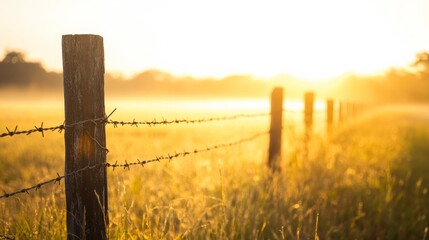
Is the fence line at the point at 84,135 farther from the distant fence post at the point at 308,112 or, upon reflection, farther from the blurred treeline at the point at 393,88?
the blurred treeline at the point at 393,88

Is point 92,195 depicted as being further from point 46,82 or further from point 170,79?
point 170,79

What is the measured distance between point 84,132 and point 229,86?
132969 mm

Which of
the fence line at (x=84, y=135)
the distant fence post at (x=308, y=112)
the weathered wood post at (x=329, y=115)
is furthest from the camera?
the weathered wood post at (x=329, y=115)

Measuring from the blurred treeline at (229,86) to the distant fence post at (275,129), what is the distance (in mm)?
77682

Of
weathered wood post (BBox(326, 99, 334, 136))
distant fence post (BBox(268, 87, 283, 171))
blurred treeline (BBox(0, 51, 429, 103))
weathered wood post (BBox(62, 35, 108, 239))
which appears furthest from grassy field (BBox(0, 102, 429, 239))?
blurred treeline (BBox(0, 51, 429, 103))

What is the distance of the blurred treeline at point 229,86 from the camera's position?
280 ft

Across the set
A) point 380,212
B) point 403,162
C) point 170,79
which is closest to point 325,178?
point 380,212

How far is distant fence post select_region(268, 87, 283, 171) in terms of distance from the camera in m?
5.71

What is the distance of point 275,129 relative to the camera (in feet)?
19.0

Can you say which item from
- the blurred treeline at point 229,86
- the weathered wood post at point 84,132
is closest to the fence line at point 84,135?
the weathered wood post at point 84,132

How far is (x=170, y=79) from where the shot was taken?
131250mm

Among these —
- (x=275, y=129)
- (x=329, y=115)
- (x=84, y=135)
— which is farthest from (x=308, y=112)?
(x=84, y=135)

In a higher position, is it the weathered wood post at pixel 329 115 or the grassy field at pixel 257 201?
the weathered wood post at pixel 329 115

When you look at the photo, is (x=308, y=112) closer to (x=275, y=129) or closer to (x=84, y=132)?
(x=275, y=129)
